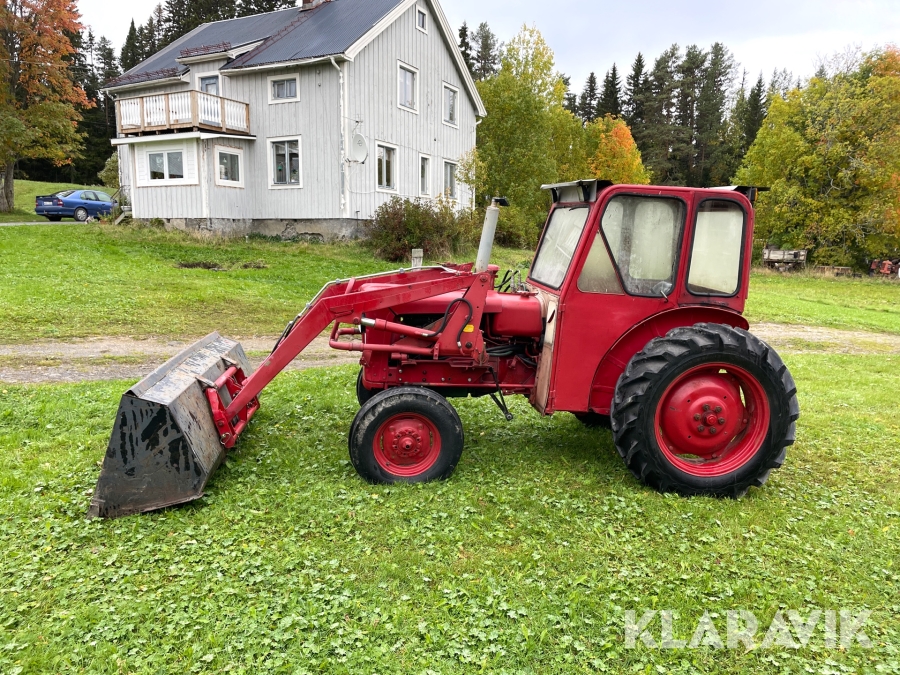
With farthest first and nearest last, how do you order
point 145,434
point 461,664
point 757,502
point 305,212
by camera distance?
point 305,212 < point 757,502 < point 145,434 < point 461,664

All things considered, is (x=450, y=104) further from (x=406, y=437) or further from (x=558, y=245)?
(x=406, y=437)

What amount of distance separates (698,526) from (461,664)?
1929 millimetres

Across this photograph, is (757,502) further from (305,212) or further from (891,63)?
(891,63)

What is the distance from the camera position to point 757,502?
4230 mm

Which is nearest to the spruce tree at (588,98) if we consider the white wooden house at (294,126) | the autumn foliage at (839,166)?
the autumn foliage at (839,166)

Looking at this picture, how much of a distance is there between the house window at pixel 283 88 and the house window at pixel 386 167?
321cm

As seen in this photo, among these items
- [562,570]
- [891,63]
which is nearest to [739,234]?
[562,570]

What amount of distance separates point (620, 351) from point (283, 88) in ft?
61.7

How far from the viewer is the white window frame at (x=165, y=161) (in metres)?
19.6

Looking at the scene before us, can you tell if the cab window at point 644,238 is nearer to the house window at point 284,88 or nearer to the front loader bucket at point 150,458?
the front loader bucket at point 150,458

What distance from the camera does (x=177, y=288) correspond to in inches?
491

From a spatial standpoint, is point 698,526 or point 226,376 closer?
point 698,526

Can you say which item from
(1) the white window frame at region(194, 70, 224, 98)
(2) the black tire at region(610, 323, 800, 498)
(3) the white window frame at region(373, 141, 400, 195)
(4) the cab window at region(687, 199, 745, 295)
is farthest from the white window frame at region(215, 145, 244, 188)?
(2) the black tire at region(610, 323, 800, 498)

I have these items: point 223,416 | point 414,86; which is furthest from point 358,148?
point 223,416
